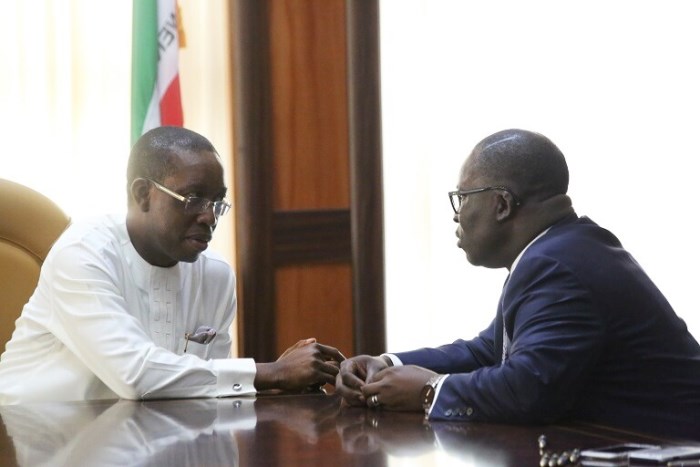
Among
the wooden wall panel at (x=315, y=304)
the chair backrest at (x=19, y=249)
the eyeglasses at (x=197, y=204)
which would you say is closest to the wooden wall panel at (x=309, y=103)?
the wooden wall panel at (x=315, y=304)

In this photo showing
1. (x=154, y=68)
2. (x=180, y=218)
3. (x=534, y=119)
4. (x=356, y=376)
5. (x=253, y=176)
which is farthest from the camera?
(x=534, y=119)

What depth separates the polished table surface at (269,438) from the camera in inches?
68.9

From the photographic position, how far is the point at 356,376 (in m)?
2.73

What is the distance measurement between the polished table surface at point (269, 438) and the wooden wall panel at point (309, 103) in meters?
2.42

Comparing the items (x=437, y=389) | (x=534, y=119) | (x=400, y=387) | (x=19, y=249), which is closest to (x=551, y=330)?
(x=437, y=389)

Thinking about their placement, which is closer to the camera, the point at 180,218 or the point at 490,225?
the point at 490,225

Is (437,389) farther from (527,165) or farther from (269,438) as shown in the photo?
(527,165)

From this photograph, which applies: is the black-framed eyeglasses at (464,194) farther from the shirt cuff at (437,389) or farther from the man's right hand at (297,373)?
the man's right hand at (297,373)

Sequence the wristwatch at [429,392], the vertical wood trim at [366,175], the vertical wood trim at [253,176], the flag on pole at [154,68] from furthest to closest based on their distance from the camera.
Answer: the vertical wood trim at [366,175], the vertical wood trim at [253,176], the flag on pole at [154,68], the wristwatch at [429,392]

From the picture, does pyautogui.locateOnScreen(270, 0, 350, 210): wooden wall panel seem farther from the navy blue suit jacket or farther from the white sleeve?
the navy blue suit jacket

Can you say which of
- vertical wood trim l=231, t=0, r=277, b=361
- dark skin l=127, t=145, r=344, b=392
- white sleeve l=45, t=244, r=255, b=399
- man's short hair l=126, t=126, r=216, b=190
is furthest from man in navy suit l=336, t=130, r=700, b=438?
vertical wood trim l=231, t=0, r=277, b=361

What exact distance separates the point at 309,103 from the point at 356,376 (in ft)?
8.19

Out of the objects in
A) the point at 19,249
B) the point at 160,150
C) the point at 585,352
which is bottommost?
the point at 585,352

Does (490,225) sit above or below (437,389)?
above
